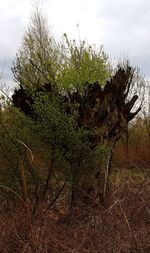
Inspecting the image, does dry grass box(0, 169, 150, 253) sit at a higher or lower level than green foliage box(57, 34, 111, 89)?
lower

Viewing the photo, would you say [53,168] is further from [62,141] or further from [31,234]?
[31,234]

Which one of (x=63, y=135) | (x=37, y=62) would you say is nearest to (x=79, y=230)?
(x=63, y=135)

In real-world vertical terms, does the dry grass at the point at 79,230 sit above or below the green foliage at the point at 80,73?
below

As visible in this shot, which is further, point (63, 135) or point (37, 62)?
point (37, 62)

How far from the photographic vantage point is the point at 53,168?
10.7 meters

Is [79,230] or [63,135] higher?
[63,135]

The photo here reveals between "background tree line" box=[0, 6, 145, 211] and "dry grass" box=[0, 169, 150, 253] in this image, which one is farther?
"background tree line" box=[0, 6, 145, 211]

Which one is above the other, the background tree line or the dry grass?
the background tree line

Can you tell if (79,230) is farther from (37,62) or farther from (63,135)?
(37,62)

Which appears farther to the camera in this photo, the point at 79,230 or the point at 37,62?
the point at 37,62

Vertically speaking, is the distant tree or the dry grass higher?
the distant tree

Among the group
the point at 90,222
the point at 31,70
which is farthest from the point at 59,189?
the point at 31,70

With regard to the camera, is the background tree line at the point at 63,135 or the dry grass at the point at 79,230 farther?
the background tree line at the point at 63,135

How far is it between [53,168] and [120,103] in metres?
2.51
